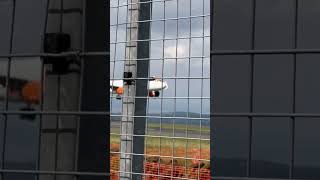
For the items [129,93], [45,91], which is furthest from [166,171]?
[45,91]

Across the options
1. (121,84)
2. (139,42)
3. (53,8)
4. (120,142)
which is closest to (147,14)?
(139,42)

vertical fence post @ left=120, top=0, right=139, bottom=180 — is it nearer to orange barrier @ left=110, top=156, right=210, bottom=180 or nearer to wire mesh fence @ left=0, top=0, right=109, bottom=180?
orange barrier @ left=110, top=156, right=210, bottom=180

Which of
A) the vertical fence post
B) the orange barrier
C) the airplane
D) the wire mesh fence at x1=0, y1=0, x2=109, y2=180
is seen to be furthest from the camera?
the orange barrier

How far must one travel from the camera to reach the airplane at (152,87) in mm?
4113

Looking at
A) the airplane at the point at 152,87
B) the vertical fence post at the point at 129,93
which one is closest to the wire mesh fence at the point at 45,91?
the airplane at the point at 152,87

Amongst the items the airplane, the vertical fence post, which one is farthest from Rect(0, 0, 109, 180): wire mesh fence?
the vertical fence post

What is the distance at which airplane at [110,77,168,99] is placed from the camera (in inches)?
162

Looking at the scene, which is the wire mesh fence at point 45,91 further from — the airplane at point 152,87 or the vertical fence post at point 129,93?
the vertical fence post at point 129,93

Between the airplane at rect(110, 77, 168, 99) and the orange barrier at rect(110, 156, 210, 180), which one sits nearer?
the airplane at rect(110, 77, 168, 99)

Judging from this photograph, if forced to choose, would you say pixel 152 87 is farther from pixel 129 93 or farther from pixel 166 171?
pixel 166 171

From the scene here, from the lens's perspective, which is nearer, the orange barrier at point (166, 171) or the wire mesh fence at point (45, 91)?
the wire mesh fence at point (45, 91)

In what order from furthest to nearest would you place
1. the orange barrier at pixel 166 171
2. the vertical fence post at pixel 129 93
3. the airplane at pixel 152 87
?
the orange barrier at pixel 166 171, the vertical fence post at pixel 129 93, the airplane at pixel 152 87

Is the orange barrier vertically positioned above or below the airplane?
below

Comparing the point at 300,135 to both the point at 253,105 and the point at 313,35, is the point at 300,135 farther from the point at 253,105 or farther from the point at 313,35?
the point at 313,35
